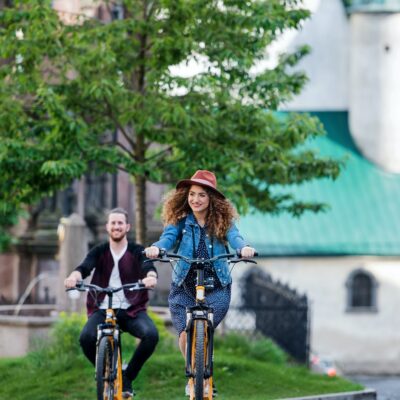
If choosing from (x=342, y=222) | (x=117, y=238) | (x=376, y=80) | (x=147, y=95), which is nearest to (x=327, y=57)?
(x=376, y=80)

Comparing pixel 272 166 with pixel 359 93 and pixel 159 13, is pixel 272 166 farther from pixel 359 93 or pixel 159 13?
pixel 359 93

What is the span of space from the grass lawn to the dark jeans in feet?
7.84

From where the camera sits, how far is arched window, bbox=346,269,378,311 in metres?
38.6

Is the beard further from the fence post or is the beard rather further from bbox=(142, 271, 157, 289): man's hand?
the fence post

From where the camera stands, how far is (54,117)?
15.3m

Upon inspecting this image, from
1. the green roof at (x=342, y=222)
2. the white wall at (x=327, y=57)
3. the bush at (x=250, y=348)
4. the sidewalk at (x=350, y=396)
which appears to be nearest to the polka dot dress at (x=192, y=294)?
the sidewalk at (x=350, y=396)

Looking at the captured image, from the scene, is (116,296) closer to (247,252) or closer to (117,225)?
(117,225)

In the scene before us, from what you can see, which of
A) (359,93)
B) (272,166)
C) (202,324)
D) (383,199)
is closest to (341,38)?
(359,93)

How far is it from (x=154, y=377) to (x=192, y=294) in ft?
13.9

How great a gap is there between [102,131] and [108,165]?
21.2 inches

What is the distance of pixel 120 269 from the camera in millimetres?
10789

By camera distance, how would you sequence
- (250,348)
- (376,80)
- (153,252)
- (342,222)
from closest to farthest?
(153,252) → (250,348) → (342,222) → (376,80)

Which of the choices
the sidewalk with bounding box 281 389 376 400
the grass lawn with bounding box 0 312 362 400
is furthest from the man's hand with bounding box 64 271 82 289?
the sidewalk with bounding box 281 389 376 400

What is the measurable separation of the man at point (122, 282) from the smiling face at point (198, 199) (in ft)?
2.67
